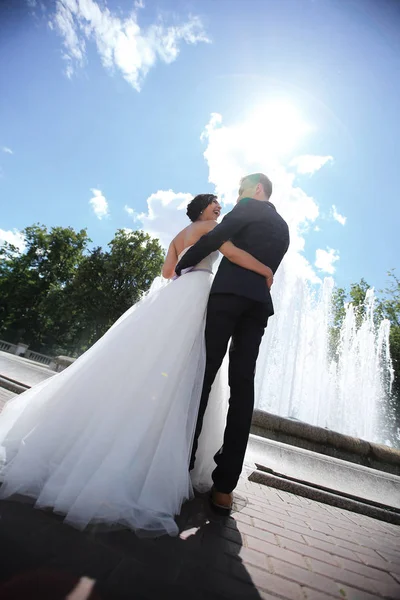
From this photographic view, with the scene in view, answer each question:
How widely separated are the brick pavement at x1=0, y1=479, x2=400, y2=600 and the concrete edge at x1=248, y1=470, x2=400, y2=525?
1345 millimetres

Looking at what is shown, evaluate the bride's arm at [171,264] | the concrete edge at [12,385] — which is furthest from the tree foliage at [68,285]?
the bride's arm at [171,264]

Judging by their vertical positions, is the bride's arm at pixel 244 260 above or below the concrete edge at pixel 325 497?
above

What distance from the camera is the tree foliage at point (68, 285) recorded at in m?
26.4

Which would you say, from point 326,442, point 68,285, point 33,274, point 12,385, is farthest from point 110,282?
point 326,442

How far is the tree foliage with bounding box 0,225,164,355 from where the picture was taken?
26.4 metres

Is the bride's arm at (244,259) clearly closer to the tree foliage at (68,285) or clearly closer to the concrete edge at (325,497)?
the concrete edge at (325,497)

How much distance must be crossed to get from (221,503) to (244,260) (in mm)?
1774

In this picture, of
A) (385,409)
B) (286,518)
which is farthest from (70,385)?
(385,409)

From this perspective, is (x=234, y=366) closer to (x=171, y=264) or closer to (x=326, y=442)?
(x=171, y=264)

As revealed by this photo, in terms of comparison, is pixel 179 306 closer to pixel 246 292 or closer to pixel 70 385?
pixel 246 292

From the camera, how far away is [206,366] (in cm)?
223

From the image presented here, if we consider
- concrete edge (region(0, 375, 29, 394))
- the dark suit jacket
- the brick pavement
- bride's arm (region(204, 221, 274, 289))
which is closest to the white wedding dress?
the brick pavement

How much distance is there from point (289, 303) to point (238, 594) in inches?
504

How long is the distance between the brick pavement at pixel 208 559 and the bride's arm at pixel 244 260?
1.72 m
